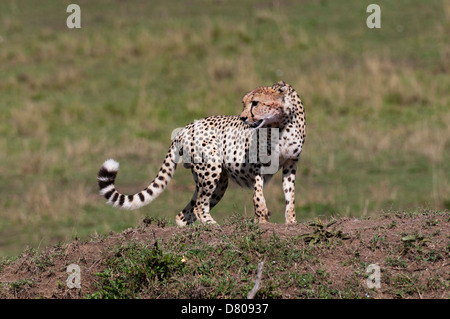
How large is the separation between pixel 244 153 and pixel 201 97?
794 centimetres

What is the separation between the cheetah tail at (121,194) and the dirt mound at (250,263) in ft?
1.73

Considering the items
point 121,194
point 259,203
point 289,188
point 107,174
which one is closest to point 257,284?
point 259,203

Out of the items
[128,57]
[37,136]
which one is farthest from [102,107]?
[128,57]

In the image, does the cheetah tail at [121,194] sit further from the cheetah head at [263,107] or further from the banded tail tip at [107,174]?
the cheetah head at [263,107]

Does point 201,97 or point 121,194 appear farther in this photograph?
point 201,97

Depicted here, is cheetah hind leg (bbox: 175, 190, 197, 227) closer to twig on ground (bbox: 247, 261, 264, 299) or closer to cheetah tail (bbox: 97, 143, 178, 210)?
cheetah tail (bbox: 97, 143, 178, 210)

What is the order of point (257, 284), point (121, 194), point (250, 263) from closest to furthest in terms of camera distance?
point (257, 284), point (250, 263), point (121, 194)

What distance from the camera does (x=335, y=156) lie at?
12531mm

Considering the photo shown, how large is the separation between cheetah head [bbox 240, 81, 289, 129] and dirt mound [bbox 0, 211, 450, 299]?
2.52ft

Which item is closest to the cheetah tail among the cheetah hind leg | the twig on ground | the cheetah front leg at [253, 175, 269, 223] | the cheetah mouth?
the cheetah hind leg

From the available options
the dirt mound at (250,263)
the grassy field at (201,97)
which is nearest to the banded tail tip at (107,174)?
the dirt mound at (250,263)

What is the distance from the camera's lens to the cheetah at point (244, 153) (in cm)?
677

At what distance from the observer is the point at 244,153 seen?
695 cm

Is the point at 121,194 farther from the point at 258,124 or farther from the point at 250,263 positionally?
the point at 250,263
